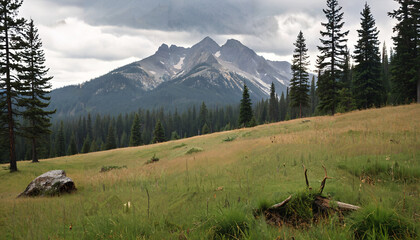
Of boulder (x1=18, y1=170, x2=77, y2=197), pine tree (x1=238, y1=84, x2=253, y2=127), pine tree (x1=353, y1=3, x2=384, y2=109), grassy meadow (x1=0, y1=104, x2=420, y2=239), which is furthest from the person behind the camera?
pine tree (x1=238, y1=84, x2=253, y2=127)

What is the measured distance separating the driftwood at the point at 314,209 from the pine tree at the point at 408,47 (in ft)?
108

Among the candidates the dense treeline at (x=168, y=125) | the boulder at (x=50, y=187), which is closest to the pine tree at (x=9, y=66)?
the boulder at (x=50, y=187)

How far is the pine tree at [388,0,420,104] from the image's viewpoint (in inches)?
1098

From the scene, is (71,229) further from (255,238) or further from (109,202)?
(255,238)

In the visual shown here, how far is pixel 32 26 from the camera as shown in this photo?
28.0 meters

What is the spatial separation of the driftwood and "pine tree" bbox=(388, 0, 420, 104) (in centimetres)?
3286

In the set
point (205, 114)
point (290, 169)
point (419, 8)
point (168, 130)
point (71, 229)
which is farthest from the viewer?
point (168, 130)

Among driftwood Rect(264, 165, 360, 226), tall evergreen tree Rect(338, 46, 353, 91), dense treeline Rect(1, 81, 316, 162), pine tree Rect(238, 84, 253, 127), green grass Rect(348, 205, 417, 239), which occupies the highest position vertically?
tall evergreen tree Rect(338, 46, 353, 91)

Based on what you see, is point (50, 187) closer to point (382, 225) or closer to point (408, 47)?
point (382, 225)

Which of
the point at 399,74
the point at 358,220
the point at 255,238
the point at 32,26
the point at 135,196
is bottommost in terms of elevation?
the point at 135,196

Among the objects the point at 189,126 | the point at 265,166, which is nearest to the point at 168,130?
the point at 189,126

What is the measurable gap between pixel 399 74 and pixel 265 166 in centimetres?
3798

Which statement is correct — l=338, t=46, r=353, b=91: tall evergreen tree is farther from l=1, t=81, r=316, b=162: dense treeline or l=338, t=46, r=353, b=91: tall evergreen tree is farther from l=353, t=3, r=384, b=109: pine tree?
l=1, t=81, r=316, b=162: dense treeline

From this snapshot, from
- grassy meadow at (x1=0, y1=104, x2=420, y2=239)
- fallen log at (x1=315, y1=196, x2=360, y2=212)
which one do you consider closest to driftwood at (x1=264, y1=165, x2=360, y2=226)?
fallen log at (x1=315, y1=196, x2=360, y2=212)
